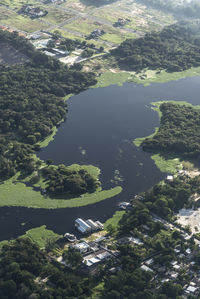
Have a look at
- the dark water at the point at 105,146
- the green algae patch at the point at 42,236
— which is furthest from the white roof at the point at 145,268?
the dark water at the point at 105,146

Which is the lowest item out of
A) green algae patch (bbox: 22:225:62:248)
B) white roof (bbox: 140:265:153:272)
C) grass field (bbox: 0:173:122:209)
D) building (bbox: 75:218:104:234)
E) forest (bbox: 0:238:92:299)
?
grass field (bbox: 0:173:122:209)

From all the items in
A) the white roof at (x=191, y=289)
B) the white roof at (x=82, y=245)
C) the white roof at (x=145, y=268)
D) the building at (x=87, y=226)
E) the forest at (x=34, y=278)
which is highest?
the forest at (x=34, y=278)

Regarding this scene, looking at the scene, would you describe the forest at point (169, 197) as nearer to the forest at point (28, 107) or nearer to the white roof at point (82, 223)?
the white roof at point (82, 223)

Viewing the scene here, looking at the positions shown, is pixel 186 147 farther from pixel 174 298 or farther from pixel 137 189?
pixel 174 298

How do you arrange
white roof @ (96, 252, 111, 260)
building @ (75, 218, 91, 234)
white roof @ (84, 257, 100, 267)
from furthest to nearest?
building @ (75, 218, 91, 234) → white roof @ (96, 252, 111, 260) → white roof @ (84, 257, 100, 267)

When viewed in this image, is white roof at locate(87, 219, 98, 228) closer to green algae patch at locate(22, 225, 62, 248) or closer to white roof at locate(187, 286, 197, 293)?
green algae patch at locate(22, 225, 62, 248)

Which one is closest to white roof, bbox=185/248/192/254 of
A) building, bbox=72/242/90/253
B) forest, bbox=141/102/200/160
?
building, bbox=72/242/90/253
